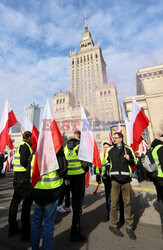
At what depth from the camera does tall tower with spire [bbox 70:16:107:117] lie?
10094 centimetres

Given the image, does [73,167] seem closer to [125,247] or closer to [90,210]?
[125,247]

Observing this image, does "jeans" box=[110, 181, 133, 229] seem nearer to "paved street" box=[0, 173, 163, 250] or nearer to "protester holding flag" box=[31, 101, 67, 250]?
"paved street" box=[0, 173, 163, 250]

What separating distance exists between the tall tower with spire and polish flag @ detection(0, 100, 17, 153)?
9378 cm

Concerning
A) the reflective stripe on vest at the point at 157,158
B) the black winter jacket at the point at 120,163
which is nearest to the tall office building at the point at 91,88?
the black winter jacket at the point at 120,163

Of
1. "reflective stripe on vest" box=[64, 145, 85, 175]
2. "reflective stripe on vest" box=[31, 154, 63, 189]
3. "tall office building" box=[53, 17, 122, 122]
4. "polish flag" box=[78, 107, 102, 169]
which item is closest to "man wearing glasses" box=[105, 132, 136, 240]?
"polish flag" box=[78, 107, 102, 169]

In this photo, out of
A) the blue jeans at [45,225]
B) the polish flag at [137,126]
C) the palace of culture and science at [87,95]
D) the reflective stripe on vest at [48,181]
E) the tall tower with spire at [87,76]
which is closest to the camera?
the blue jeans at [45,225]

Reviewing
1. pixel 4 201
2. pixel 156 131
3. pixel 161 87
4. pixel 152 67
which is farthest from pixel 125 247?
pixel 152 67

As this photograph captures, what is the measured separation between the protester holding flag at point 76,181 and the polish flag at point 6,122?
2.15 meters

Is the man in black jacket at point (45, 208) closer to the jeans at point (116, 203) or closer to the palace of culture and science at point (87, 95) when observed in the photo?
the jeans at point (116, 203)

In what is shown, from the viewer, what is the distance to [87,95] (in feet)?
335

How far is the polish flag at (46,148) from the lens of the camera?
207cm

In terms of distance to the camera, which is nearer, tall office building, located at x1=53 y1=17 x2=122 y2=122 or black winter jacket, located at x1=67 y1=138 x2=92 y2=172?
black winter jacket, located at x1=67 y1=138 x2=92 y2=172

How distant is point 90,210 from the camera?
167 inches

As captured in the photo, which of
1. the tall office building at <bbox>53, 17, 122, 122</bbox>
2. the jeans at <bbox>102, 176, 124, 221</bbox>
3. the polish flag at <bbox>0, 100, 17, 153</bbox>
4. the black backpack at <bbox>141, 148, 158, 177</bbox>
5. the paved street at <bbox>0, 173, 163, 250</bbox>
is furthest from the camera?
the tall office building at <bbox>53, 17, 122, 122</bbox>
